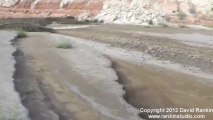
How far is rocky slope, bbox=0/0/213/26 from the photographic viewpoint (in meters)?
36.9

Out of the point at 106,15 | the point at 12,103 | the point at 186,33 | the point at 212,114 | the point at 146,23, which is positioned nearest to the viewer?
the point at 12,103

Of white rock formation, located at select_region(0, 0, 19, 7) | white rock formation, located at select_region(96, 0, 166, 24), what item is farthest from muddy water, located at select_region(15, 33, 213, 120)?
white rock formation, located at select_region(0, 0, 19, 7)

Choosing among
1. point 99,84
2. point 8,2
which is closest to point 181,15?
point 8,2

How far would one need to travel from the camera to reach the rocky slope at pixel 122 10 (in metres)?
36.9

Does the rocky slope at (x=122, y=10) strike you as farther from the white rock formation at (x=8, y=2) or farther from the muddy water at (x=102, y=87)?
the muddy water at (x=102, y=87)

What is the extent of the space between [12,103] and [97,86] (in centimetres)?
331

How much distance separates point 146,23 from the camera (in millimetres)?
36219

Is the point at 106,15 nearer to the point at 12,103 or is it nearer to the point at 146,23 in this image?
the point at 146,23

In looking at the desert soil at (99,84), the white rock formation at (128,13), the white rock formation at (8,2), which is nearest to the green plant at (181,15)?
the white rock formation at (128,13)

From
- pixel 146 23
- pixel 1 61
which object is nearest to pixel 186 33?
pixel 146 23

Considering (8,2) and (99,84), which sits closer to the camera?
(99,84)

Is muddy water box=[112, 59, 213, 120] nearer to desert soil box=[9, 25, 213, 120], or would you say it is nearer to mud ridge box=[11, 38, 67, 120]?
desert soil box=[9, 25, 213, 120]

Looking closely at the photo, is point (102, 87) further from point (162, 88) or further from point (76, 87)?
point (162, 88)

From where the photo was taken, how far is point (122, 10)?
38562mm
